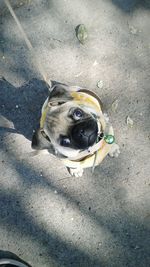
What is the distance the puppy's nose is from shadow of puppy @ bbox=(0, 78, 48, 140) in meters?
1.10

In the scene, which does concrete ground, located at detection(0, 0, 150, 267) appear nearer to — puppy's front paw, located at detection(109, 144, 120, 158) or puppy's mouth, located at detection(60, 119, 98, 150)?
puppy's front paw, located at detection(109, 144, 120, 158)

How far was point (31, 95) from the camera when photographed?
13.5 ft

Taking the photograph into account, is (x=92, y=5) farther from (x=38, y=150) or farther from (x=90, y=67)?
(x=38, y=150)

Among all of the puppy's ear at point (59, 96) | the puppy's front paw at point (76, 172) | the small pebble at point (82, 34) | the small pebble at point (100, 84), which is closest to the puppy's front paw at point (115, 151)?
the puppy's front paw at point (76, 172)

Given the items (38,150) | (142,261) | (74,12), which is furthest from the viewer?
(74,12)

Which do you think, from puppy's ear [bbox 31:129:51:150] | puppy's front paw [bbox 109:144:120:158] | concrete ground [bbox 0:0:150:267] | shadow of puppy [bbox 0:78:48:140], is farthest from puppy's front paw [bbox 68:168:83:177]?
puppy's ear [bbox 31:129:51:150]

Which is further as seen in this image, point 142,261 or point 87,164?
point 142,261

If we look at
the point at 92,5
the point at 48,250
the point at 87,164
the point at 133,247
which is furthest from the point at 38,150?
the point at 92,5

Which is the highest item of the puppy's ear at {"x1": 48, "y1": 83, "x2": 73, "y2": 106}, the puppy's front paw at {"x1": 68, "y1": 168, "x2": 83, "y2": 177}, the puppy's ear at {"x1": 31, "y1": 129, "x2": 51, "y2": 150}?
the puppy's ear at {"x1": 48, "y1": 83, "x2": 73, "y2": 106}

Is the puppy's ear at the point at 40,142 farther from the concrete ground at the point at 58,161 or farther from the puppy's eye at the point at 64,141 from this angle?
the concrete ground at the point at 58,161

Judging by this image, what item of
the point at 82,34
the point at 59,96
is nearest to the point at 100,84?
the point at 82,34

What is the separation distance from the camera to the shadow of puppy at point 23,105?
13.4ft

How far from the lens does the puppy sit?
3.05 metres

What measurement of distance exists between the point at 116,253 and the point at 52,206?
0.70 metres
